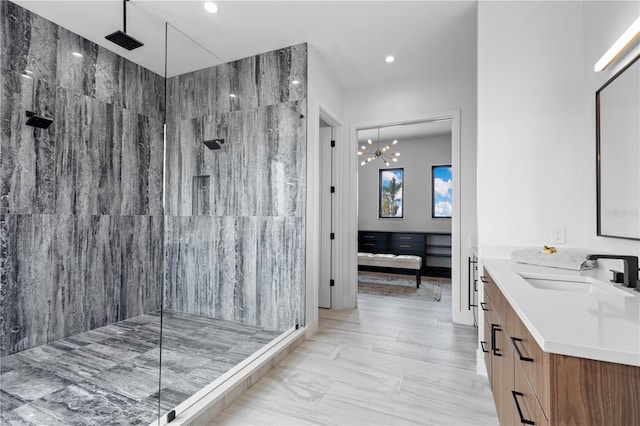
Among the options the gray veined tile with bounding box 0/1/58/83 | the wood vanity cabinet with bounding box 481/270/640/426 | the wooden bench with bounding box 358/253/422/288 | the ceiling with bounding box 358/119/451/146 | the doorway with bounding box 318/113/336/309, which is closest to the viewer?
the wood vanity cabinet with bounding box 481/270/640/426

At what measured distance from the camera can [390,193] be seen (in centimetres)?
679

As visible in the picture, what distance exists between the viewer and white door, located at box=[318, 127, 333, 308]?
3.95 metres

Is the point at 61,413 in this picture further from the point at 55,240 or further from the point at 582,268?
the point at 582,268

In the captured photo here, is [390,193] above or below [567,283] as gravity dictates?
above

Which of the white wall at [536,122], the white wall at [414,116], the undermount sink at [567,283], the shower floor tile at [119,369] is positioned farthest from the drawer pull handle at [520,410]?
the white wall at [414,116]

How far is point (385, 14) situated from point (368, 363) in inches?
113

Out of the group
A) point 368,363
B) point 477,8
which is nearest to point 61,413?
point 368,363

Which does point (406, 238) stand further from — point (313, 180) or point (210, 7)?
point (210, 7)

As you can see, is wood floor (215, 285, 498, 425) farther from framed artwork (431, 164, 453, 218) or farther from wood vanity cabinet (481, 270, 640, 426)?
framed artwork (431, 164, 453, 218)

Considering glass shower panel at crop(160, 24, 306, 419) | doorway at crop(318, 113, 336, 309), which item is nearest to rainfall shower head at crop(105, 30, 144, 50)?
glass shower panel at crop(160, 24, 306, 419)

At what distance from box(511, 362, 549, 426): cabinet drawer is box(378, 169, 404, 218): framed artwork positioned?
5.68 meters

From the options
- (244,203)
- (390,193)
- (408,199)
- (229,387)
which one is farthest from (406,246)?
(229,387)

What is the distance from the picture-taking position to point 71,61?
2.83 m

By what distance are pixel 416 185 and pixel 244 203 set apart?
4534 mm
